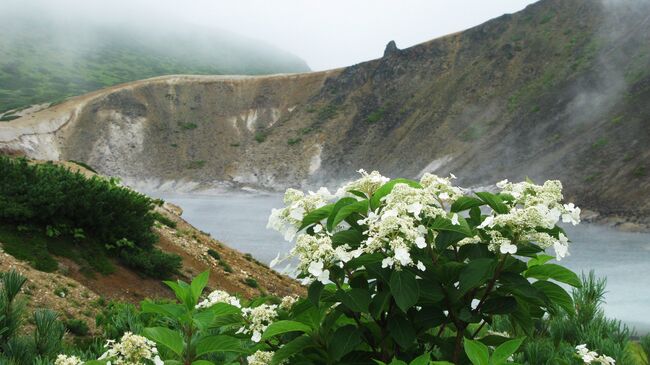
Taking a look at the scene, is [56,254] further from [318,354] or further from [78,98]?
[78,98]

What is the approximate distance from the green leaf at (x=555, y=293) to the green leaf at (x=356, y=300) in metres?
1.04

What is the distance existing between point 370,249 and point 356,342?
0.54 meters

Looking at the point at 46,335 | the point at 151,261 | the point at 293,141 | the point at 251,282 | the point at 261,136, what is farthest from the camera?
the point at 261,136

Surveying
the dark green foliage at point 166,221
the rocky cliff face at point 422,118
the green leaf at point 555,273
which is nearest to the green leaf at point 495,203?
the green leaf at point 555,273

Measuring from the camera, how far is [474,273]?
274 cm

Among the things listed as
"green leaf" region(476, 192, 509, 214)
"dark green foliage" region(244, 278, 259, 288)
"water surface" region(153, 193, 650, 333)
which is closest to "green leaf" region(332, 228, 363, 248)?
"green leaf" region(476, 192, 509, 214)

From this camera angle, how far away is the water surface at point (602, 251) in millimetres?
21016

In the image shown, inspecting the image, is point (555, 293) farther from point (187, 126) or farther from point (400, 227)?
point (187, 126)

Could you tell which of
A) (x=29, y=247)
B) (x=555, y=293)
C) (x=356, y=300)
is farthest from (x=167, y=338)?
(x=29, y=247)

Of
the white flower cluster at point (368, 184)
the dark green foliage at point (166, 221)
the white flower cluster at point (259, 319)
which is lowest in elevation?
the dark green foliage at point (166, 221)

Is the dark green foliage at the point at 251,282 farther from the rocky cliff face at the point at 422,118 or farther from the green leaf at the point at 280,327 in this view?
the rocky cliff face at the point at 422,118

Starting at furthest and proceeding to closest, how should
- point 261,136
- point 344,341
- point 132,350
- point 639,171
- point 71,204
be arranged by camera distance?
point 261,136
point 639,171
point 71,204
point 344,341
point 132,350

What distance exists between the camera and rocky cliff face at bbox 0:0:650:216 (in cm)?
6162

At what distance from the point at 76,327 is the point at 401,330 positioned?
672 cm
